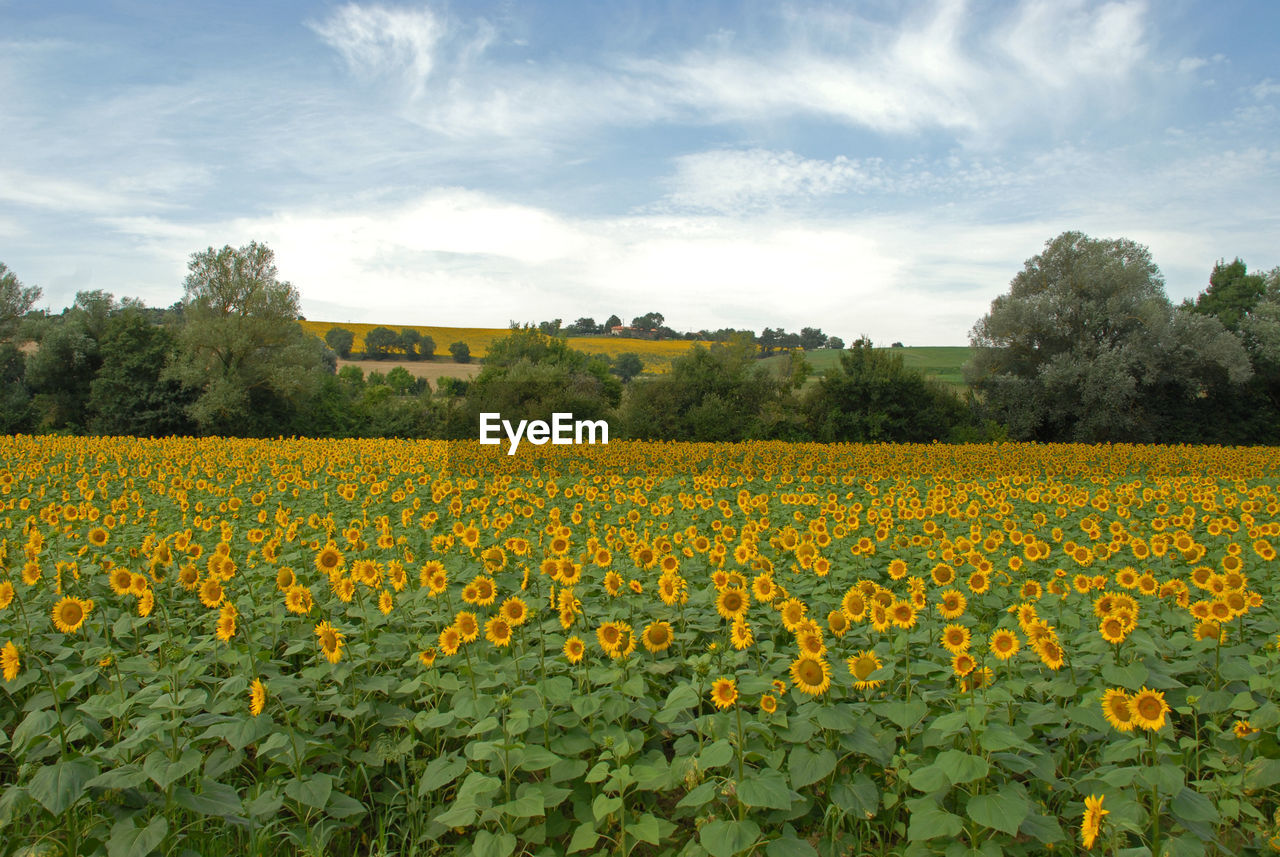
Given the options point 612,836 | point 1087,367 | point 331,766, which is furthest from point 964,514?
point 1087,367

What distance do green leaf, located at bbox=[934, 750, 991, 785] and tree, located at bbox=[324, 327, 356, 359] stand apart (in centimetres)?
7944

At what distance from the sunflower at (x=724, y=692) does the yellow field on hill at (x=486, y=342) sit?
61.3 meters

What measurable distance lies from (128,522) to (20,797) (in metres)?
5.79

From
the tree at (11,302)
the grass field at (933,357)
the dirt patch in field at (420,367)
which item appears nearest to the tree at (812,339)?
the grass field at (933,357)

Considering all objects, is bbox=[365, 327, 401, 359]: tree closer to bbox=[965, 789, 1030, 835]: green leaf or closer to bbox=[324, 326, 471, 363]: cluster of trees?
bbox=[324, 326, 471, 363]: cluster of trees

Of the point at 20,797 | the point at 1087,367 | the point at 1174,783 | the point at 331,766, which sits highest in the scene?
the point at 1087,367

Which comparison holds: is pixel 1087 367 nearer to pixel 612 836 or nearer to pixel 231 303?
pixel 612 836

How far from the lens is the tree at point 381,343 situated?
73.6m

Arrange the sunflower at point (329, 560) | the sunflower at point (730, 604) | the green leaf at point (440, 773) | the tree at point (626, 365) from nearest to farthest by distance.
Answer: the green leaf at point (440, 773)
the sunflower at point (730, 604)
the sunflower at point (329, 560)
the tree at point (626, 365)

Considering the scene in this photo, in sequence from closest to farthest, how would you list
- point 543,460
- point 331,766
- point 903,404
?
point 331,766 → point 543,460 → point 903,404

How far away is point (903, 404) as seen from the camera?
110 ft

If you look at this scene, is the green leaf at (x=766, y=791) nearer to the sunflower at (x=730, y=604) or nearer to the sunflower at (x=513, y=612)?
the sunflower at (x=730, y=604)

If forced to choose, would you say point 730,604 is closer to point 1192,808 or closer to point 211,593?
point 1192,808

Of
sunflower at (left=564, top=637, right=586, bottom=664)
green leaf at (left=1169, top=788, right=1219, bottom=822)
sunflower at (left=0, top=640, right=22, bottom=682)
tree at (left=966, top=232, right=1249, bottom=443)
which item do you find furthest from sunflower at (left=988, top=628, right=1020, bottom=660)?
tree at (left=966, top=232, right=1249, bottom=443)
